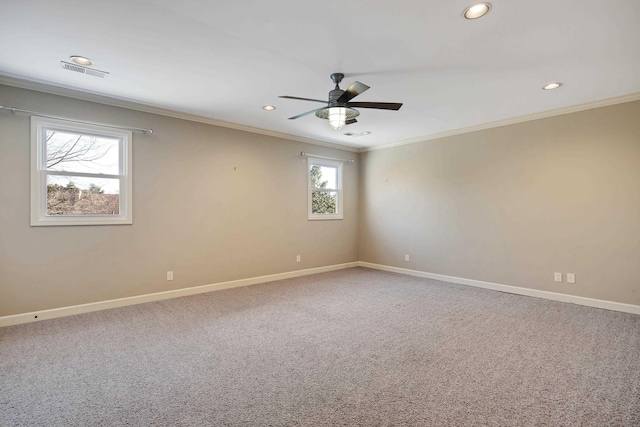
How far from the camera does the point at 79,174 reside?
372cm

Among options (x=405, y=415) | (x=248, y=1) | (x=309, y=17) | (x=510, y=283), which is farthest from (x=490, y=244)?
(x=248, y=1)

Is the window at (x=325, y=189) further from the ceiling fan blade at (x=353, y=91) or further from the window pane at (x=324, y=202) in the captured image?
the ceiling fan blade at (x=353, y=91)

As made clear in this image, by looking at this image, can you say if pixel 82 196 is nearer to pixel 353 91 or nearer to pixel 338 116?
pixel 338 116

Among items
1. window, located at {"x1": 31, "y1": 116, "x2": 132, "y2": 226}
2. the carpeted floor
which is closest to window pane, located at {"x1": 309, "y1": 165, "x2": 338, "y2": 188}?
the carpeted floor

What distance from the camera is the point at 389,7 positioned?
2.12 meters

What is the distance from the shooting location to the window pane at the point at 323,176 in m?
6.14

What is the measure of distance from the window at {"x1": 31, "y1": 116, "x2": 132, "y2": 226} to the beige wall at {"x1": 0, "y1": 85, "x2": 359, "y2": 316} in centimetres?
9

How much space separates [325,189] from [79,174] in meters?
3.92

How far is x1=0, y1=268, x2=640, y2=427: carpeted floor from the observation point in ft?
6.19

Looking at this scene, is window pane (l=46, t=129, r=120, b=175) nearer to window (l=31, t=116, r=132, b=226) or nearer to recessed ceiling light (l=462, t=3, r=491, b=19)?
window (l=31, t=116, r=132, b=226)

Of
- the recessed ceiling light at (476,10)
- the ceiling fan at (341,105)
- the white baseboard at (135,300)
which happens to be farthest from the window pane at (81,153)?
the recessed ceiling light at (476,10)

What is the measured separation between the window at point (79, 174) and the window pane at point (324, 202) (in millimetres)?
3134

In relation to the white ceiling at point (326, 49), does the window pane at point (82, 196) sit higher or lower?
lower

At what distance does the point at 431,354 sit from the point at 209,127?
4158 millimetres
